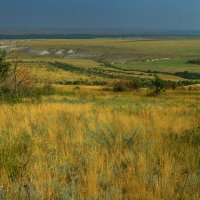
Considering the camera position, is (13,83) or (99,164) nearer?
(99,164)

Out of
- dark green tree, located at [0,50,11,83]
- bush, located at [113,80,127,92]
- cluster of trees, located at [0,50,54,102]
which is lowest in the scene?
bush, located at [113,80,127,92]

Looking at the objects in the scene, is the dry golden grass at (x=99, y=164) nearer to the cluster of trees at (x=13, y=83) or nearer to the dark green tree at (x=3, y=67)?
the cluster of trees at (x=13, y=83)

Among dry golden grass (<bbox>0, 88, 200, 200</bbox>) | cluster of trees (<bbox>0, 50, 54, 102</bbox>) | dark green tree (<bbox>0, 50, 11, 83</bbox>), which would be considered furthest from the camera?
dark green tree (<bbox>0, 50, 11, 83</bbox>)

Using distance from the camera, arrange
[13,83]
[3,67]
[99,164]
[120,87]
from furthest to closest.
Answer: [120,87], [13,83], [3,67], [99,164]

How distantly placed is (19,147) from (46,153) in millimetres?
399

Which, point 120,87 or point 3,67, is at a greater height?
point 3,67

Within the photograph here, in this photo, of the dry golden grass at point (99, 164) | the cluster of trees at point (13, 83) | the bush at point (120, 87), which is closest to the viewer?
the dry golden grass at point (99, 164)

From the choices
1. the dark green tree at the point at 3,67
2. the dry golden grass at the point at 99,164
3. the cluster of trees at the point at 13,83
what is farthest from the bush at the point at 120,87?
the dry golden grass at the point at 99,164

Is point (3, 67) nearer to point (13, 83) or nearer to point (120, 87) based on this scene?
point (13, 83)

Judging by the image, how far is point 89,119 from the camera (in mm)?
9453

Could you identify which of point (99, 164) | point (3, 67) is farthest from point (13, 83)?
point (99, 164)

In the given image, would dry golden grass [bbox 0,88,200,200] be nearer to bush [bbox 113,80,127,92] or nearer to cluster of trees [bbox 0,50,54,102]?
cluster of trees [bbox 0,50,54,102]

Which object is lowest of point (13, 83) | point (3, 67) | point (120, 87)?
point (120, 87)

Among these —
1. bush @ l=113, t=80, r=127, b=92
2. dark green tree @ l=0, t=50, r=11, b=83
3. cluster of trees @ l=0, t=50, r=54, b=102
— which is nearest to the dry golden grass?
cluster of trees @ l=0, t=50, r=54, b=102
